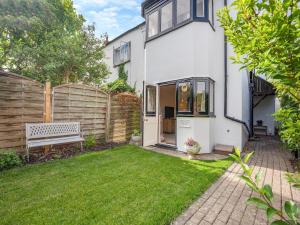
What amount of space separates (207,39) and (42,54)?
10.2 meters

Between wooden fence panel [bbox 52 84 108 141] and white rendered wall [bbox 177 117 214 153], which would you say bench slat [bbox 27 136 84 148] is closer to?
wooden fence panel [bbox 52 84 108 141]

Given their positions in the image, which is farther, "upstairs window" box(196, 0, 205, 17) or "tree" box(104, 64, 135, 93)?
"tree" box(104, 64, 135, 93)

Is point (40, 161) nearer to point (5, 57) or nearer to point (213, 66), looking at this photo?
point (213, 66)

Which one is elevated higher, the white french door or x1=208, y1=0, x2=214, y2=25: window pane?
x1=208, y1=0, x2=214, y2=25: window pane

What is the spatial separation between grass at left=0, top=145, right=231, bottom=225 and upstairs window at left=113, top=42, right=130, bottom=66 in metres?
9.42

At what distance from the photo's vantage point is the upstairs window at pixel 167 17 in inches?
297

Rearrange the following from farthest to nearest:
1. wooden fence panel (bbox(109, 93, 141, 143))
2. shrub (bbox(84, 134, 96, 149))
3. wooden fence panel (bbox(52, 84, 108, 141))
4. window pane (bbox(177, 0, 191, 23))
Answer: wooden fence panel (bbox(109, 93, 141, 143)), shrub (bbox(84, 134, 96, 149)), window pane (bbox(177, 0, 191, 23)), wooden fence panel (bbox(52, 84, 108, 141))

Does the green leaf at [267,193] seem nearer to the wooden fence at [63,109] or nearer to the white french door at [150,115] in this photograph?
the wooden fence at [63,109]

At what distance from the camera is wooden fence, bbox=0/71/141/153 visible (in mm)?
5102

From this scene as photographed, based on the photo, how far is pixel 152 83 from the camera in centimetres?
826

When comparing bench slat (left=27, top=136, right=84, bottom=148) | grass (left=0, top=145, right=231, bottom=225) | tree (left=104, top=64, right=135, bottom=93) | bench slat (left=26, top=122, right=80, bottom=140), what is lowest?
grass (left=0, top=145, right=231, bottom=225)

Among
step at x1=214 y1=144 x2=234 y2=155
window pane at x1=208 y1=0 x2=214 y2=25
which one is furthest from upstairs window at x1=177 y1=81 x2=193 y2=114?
window pane at x1=208 y1=0 x2=214 y2=25

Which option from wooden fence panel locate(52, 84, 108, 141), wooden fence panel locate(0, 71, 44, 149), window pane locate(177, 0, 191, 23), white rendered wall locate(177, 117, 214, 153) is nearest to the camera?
wooden fence panel locate(0, 71, 44, 149)

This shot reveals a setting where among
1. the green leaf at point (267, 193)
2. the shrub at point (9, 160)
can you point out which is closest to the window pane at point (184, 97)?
the shrub at point (9, 160)
